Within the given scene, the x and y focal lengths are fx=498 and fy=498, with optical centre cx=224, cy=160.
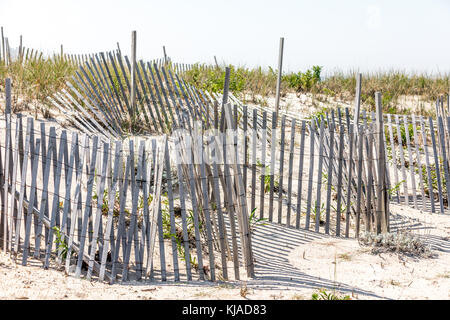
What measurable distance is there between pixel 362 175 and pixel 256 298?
82.8 inches

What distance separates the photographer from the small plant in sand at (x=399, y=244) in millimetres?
4355

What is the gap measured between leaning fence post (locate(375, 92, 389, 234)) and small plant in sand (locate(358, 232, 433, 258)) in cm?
17

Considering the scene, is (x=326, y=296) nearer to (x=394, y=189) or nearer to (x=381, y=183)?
(x=381, y=183)

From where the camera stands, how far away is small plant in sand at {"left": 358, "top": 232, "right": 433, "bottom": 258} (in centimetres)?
436

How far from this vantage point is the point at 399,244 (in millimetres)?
4344

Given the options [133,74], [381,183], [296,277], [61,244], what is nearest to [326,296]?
[296,277]

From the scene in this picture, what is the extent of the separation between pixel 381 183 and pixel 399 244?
58cm

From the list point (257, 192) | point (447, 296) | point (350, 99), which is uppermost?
point (350, 99)

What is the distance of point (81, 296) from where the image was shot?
3.20 meters

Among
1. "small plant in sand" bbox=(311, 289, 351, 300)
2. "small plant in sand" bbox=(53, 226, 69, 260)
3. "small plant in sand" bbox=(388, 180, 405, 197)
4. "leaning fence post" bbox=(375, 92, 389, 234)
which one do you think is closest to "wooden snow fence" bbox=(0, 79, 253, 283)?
"small plant in sand" bbox=(53, 226, 69, 260)

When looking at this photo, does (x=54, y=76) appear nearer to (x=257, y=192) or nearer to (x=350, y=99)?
(x=257, y=192)

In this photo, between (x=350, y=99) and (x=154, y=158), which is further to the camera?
(x=350, y=99)

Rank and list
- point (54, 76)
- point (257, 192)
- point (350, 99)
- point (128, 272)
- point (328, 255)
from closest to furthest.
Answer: point (128, 272) < point (328, 255) < point (257, 192) < point (54, 76) < point (350, 99)
